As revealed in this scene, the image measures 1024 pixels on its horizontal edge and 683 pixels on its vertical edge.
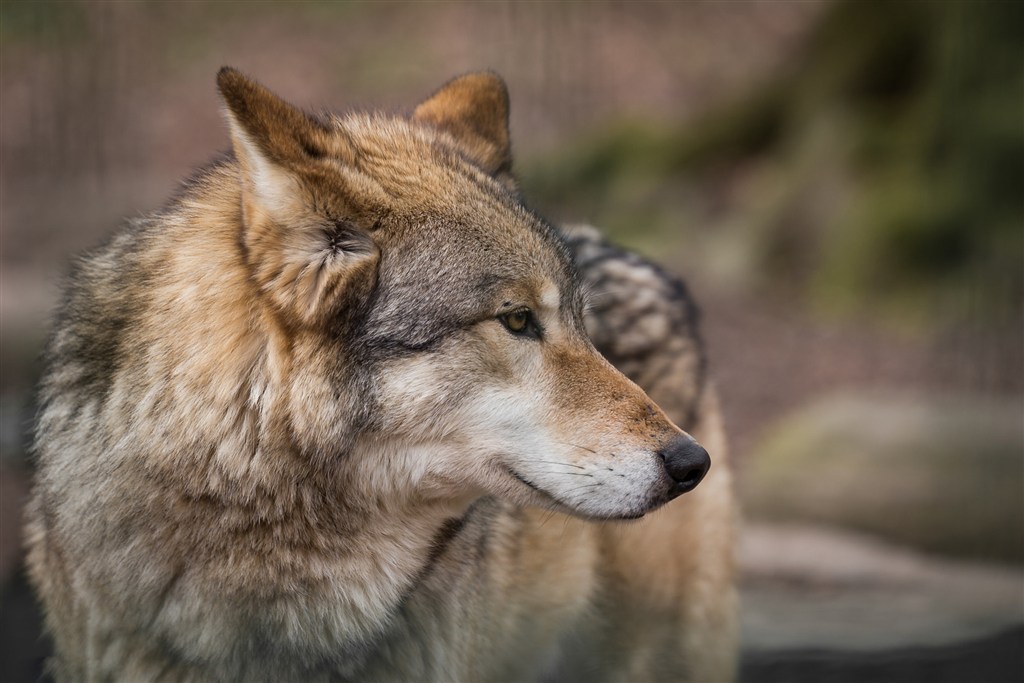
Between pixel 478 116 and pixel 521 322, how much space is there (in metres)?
0.98

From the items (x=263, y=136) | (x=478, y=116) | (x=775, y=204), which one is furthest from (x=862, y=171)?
(x=263, y=136)

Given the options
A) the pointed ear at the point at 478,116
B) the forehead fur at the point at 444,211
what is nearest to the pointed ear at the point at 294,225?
the forehead fur at the point at 444,211

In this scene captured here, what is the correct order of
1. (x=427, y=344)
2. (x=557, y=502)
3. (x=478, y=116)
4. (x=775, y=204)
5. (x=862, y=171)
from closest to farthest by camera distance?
(x=427, y=344) < (x=557, y=502) < (x=478, y=116) < (x=862, y=171) < (x=775, y=204)

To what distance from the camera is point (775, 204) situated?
10180 mm

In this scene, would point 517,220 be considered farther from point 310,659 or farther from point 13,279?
point 13,279

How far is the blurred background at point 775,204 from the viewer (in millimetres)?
6309

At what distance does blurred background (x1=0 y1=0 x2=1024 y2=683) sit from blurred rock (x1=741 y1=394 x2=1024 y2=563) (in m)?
0.02

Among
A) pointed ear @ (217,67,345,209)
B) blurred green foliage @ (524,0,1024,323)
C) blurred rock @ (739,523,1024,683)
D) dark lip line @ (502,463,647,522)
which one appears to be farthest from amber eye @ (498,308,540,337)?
blurred green foliage @ (524,0,1024,323)

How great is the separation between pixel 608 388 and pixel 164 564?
1.22m

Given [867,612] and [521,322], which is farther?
[867,612]

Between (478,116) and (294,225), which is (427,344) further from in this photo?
(478,116)

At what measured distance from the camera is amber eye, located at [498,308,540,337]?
2742 millimetres

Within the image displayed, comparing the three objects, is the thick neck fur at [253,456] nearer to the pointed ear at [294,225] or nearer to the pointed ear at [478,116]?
the pointed ear at [294,225]

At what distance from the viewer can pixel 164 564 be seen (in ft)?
8.55
